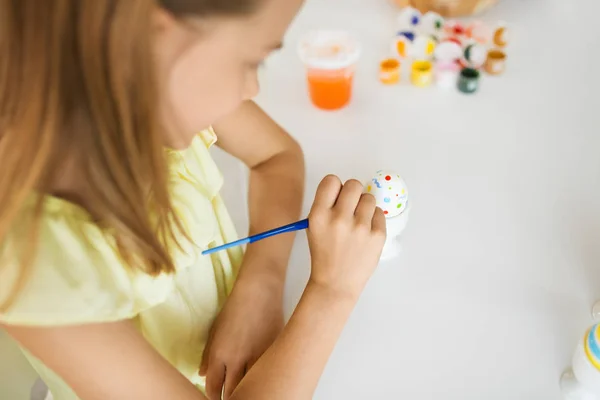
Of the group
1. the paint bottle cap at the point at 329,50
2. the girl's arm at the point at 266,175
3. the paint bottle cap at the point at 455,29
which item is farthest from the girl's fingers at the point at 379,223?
the paint bottle cap at the point at 455,29

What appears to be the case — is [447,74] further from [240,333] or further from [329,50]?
[240,333]

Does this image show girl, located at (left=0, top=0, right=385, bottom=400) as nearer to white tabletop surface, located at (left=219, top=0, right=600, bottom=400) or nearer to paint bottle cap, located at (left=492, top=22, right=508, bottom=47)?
white tabletop surface, located at (left=219, top=0, right=600, bottom=400)

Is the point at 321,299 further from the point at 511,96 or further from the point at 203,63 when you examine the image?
the point at 511,96

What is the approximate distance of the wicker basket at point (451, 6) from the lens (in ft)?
3.78

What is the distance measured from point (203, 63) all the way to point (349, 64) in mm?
518

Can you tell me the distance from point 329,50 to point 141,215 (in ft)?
1.95

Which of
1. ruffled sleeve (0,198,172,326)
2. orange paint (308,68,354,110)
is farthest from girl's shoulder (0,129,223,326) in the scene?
orange paint (308,68,354,110)

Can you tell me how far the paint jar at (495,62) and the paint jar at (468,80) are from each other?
46 mm

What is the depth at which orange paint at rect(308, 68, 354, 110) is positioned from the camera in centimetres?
95

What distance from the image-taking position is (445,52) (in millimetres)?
1033

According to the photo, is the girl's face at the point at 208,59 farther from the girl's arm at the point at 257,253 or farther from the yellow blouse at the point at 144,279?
the girl's arm at the point at 257,253

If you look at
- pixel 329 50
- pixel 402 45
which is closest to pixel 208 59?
pixel 329 50

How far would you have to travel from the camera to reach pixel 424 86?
3.32 ft

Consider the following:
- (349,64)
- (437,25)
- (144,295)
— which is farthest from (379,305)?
(437,25)
